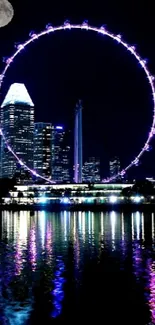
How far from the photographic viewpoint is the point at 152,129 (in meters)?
39.7

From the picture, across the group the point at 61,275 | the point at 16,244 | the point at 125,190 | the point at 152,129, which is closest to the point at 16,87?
the point at 125,190

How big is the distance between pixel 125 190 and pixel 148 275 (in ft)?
215

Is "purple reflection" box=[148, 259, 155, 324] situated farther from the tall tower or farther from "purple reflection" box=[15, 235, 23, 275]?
the tall tower

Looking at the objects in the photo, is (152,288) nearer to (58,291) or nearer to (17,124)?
(58,291)

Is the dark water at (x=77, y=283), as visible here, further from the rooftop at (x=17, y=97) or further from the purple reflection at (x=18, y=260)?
the rooftop at (x=17, y=97)

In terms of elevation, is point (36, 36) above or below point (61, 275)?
above

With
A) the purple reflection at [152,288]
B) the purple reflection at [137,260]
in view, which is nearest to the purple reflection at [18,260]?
the purple reflection at [137,260]

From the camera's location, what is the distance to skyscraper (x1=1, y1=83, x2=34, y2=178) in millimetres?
81375

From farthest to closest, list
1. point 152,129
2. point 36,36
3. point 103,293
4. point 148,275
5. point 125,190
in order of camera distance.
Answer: point 125,190 < point 152,129 < point 36,36 < point 148,275 < point 103,293

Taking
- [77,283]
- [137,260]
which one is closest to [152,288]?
[77,283]

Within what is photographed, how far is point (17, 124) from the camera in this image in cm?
8556

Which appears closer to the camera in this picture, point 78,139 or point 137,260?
point 137,260

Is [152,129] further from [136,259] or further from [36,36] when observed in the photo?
[136,259]

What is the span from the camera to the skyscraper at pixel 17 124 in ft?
267
